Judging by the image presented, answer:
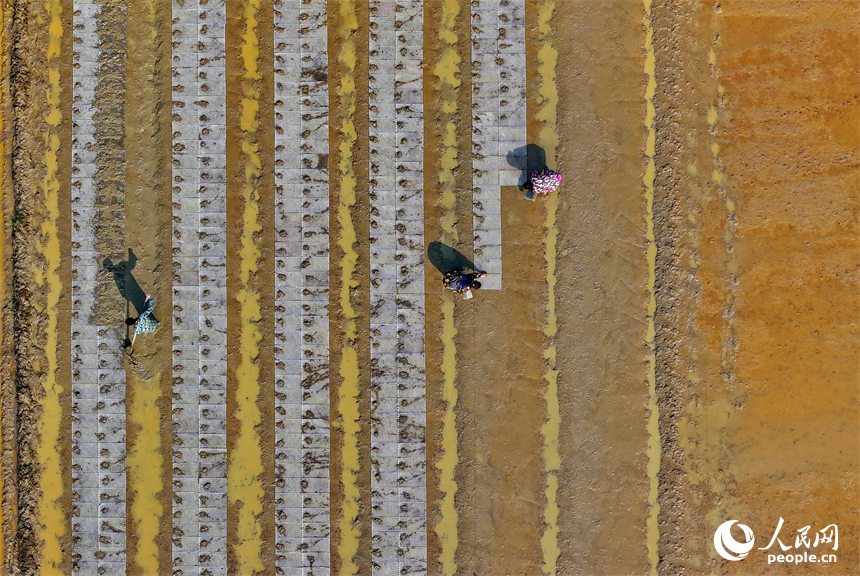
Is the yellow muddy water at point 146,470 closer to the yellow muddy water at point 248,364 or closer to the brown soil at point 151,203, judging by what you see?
the brown soil at point 151,203

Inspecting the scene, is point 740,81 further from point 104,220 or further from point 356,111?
point 104,220

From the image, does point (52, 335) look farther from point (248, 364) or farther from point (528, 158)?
point (528, 158)

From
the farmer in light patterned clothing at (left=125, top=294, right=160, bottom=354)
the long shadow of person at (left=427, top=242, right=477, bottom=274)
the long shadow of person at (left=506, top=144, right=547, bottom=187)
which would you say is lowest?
the farmer in light patterned clothing at (left=125, top=294, right=160, bottom=354)

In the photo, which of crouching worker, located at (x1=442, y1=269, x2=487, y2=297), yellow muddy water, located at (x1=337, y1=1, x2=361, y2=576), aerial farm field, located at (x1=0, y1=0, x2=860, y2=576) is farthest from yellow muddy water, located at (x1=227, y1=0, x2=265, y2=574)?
crouching worker, located at (x1=442, y1=269, x2=487, y2=297)

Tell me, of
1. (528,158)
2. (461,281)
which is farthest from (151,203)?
(528,158)

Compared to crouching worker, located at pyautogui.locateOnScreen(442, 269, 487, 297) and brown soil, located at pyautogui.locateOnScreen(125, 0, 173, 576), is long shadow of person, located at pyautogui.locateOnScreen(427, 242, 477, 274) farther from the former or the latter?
brown soil, located at pyautogui.locateOnScreen(125, 0, 173, 576)

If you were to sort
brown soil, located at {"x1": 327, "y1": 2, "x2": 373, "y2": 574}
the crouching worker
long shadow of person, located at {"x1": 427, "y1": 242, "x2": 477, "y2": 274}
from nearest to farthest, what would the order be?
the crouching worker, brown soil, located at {"x1": 327, "y1": 2, "x2": 373, "y2": 574}, long shadow of person, located at {"x1": 427, "y1": 242, "x2": 477, "y2": 274}

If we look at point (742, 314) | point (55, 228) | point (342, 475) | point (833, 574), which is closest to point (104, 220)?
point (55, 228)

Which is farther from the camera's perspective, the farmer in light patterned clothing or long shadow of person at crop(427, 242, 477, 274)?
long shadow of person at crop(427, 242, 477, 274)
